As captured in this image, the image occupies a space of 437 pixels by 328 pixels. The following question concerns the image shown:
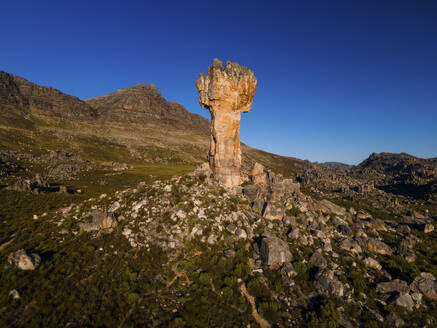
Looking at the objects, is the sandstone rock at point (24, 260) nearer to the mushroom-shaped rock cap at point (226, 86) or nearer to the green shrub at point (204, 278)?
the green shrub at point (204, 278)

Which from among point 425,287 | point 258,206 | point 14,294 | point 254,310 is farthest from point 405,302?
point 14,294

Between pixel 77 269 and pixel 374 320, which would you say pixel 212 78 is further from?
pixel 374 320

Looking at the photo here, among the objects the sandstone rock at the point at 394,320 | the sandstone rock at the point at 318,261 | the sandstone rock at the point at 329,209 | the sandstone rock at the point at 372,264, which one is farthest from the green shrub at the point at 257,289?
the sandstone rock at the point at 329,209

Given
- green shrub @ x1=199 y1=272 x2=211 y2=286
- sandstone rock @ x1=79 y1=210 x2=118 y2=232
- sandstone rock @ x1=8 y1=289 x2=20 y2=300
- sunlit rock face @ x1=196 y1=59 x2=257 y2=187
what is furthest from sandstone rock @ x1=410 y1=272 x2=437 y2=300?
sandstone rock @ x1=8 y1=289 x2=20 y2=300

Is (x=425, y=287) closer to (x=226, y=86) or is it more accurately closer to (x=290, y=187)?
(x=290, y=187)

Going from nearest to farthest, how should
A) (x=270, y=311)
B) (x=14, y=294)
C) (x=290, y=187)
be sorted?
(x=14, y=294) < (x=270, y=311) < (x=290, y=187)

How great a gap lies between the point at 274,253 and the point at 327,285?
6220 millimetres

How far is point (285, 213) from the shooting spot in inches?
1359

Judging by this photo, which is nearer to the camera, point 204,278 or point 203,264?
point 204,278

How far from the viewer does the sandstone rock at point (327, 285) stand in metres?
20.4

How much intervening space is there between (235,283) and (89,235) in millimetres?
20258

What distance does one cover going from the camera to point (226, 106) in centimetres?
3744

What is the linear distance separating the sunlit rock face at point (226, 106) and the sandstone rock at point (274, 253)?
52.9 feet

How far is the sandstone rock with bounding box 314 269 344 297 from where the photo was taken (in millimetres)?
20430
